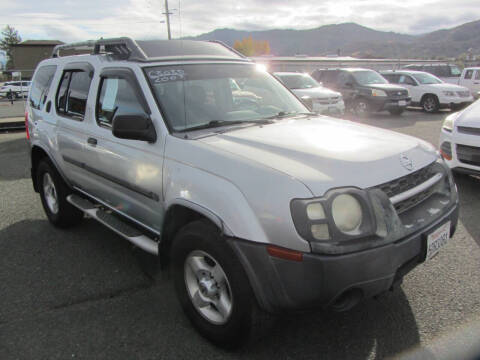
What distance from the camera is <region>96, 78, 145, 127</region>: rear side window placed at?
3244mm

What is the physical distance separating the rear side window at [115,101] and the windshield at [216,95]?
10.1 inches

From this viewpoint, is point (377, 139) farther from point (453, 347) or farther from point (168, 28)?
point (168, 28)

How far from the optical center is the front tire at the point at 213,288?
226 centimetres

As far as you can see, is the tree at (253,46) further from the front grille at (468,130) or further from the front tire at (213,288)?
the front tire at (213,288)

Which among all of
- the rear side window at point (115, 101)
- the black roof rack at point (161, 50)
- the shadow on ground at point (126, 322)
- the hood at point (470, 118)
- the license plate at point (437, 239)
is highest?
the black roof rack at point (161, 50)

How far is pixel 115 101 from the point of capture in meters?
3.47

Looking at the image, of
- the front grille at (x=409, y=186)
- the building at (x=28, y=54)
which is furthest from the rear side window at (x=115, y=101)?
the building at (x=28, y=54)

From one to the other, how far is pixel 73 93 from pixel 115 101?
3.16ft

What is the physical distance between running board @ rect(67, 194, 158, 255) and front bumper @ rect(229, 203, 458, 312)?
1099mm

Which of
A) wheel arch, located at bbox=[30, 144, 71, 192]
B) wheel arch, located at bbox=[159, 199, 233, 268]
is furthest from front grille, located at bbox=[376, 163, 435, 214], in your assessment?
wheel arch, located at bbox=[30, 144, 71, 192]

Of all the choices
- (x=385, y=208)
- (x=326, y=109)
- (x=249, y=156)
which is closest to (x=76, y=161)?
(x=249, y=156)

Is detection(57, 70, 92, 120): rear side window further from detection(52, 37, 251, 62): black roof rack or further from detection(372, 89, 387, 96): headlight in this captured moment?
detection(372, 89, 387, 96): headlight

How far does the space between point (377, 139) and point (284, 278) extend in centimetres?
133

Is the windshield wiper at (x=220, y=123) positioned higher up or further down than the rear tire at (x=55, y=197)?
higher up
